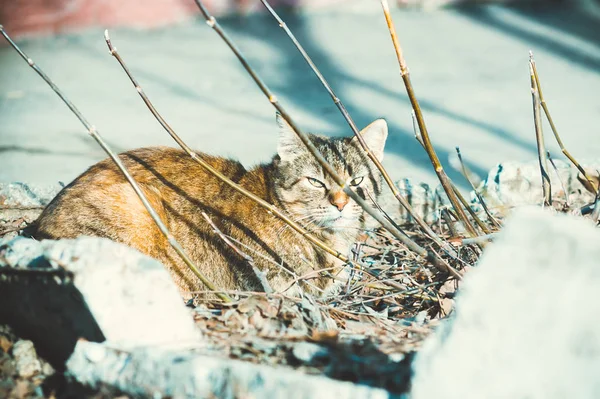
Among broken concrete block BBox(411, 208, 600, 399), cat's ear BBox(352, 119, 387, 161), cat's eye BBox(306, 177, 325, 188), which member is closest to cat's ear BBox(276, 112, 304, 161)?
cat's eye BBox(306, 177, 325, 188)

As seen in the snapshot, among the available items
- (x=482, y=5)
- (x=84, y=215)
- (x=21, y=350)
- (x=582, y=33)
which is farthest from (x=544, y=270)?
(x=482, y=5)

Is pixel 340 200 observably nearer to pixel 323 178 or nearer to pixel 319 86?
pixel 323 178

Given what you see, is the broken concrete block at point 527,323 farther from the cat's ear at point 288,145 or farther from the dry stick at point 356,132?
the cat's ear at point 288,145

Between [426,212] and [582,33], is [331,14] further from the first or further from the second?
[426,212]

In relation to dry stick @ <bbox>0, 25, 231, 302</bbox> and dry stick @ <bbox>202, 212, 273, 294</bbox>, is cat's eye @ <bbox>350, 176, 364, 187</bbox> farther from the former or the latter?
dry stick @ <bbox>0, 25, 231, 302</bbox>

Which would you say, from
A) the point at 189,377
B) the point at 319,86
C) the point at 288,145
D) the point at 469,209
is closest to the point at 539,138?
the point at 469,209

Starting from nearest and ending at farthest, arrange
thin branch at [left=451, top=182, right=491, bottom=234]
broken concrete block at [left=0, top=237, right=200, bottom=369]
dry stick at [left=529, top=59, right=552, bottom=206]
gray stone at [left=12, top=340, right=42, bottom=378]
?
broken concrete block at [left=0, top=237, right=200, bottom=369] < gray stone at [left=12, top=340, right=42, bottom=378] < dry stick at [left=529, top=59, right=552, bottom=206] < thin branch at [left=451, top=182, right=491, bottom=234]

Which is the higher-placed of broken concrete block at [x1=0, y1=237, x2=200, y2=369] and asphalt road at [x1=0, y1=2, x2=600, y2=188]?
asphalt road at [x1=0, y1=2, x2=600, y2=188]

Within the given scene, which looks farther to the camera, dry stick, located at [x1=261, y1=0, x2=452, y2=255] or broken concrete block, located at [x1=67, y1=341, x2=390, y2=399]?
dry stick, located at [x1=261, y1=0, x2=452, y2=255]

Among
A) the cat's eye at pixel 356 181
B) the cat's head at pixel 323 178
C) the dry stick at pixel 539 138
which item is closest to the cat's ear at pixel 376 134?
the cat's head at pixel 323 178
